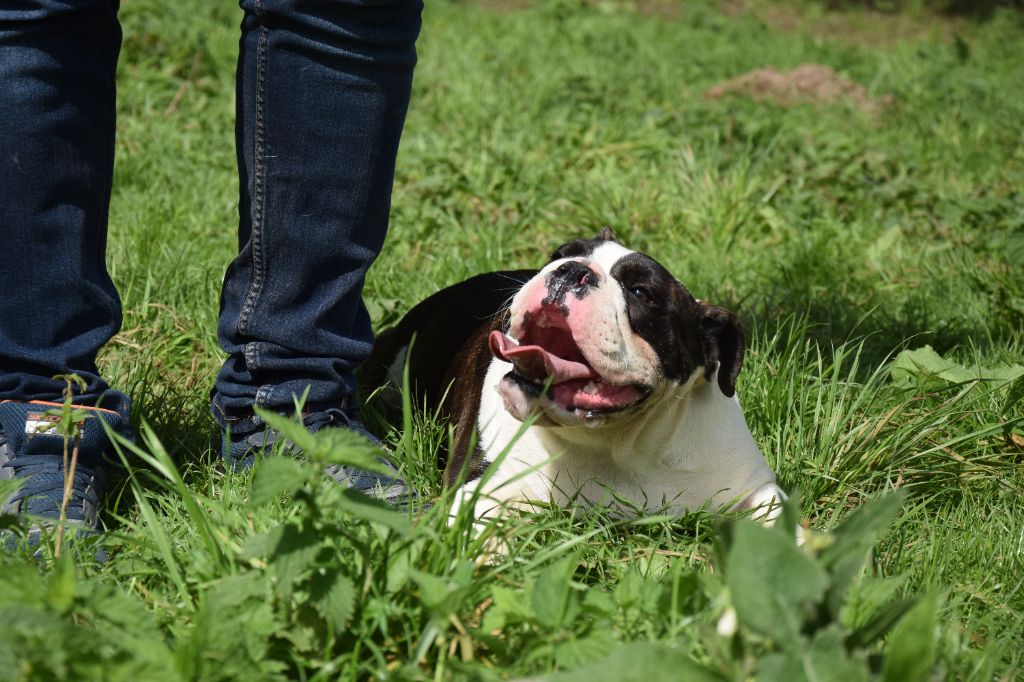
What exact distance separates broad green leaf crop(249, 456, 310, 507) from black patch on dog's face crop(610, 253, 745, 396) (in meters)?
1.14

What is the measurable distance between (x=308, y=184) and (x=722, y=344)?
43.0 inches

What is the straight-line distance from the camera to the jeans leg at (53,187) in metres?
2.31

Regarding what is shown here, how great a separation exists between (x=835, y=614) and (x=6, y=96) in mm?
1960

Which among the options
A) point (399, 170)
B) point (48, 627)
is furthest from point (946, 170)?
point (48, 627)

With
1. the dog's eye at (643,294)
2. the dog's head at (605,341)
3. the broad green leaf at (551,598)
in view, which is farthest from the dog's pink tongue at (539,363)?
the broad green leaf at (551,598)

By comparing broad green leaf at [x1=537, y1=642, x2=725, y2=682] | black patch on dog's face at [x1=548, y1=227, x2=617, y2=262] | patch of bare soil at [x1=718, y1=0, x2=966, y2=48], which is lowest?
broad green leaf at [x1=537, y1=642, x2=725, y2=682]

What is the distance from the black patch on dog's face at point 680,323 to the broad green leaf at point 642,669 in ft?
3.83

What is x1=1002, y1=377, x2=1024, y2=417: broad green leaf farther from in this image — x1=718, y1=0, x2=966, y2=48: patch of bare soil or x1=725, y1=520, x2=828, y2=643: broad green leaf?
x1=718, y1=0, x2=966, y2=48: patch of bare soil

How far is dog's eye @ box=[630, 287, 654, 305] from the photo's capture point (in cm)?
266

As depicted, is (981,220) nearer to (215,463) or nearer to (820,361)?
(820,361)

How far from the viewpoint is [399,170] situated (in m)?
4.90

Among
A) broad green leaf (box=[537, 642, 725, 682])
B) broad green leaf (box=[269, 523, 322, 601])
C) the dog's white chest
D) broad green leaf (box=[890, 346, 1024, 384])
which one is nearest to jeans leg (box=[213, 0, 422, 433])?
the dog's white chest

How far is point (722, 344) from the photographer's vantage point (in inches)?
106

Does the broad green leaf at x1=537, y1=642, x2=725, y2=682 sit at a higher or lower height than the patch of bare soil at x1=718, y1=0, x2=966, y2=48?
lower
